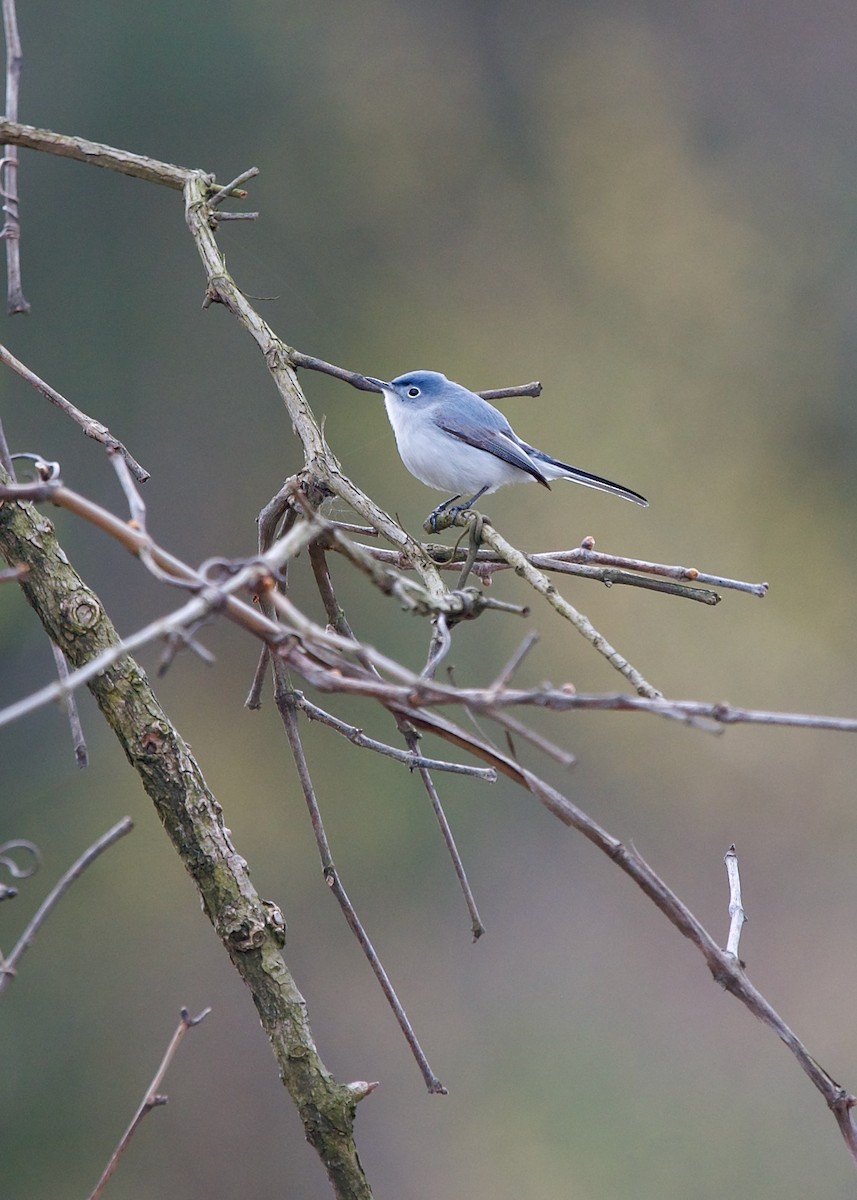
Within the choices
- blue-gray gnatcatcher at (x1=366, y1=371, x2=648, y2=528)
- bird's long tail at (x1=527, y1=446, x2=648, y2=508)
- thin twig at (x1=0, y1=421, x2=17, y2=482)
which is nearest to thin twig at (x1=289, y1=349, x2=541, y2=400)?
thin twig at (x1=0, y1=421, x2=17, y2=482)

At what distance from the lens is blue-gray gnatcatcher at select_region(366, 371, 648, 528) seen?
2586 millimetres

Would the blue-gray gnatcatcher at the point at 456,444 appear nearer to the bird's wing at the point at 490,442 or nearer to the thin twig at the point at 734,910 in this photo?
the bird's wing at the point at 490,442

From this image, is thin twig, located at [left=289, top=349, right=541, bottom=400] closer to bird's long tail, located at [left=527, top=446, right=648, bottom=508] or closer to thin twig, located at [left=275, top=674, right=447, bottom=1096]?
thin twig, located at [left=275, top=674, right=447, bottom=1096]

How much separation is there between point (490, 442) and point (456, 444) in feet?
0.32

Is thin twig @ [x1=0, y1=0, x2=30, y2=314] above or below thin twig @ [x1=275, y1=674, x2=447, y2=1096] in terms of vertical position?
above

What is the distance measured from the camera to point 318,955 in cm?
561

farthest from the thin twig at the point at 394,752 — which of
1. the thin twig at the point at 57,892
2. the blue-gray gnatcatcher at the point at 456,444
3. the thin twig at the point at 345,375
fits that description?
the blue-gray gnatcatcher at the point at 456,444

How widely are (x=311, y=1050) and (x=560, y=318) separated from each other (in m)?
5.70

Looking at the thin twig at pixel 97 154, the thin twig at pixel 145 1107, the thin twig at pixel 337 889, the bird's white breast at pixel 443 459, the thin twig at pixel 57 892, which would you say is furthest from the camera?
the bird's white breast at pixel 443 459

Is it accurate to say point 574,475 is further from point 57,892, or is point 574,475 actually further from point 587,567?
point 57,892

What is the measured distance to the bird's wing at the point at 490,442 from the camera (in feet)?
8.63

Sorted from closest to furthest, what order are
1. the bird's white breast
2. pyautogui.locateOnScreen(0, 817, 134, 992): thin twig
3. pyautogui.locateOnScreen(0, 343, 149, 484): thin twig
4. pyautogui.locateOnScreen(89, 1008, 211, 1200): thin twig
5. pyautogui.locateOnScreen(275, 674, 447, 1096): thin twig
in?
pyautogui.locateOnScreen(0, 817, 134, 992): thin twig, pyautogui.locateOnScreen(89, 1008, 211, 1200): thin twig, pyautogui.locateOnScreen(275, 674, 447, 1096): thin twig, pyautogui.locateOnScreen(0, 343, 149, 484): thin twig, the bird's white breast

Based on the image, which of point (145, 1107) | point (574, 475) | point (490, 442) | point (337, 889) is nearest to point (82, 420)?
point (337, 889)

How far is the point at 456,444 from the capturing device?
262cm
